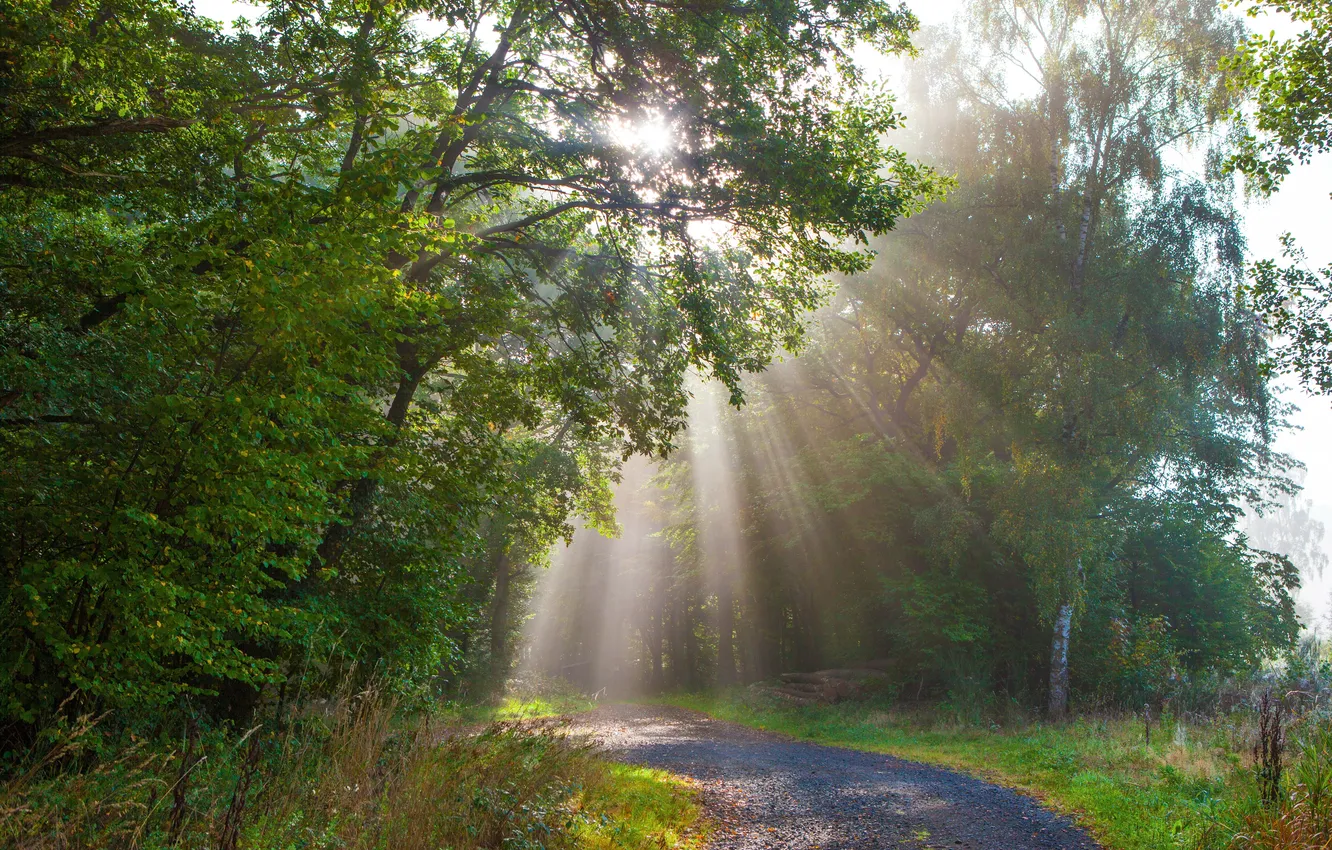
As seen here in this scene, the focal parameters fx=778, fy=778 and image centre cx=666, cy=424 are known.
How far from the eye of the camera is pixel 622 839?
625 centimetres

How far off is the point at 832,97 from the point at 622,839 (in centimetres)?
888

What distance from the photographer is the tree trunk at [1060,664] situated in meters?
17.9

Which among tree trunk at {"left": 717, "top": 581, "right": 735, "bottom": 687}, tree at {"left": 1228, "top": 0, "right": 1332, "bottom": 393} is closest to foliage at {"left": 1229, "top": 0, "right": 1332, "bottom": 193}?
→ tree at {"left": 1228, "top": 0, "right": 1332, "bottom": 393}

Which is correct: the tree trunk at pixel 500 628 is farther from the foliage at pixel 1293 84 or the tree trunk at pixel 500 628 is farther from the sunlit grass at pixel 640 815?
the foliage at pixel 1293 84

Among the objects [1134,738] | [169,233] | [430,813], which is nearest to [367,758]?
[430,813]

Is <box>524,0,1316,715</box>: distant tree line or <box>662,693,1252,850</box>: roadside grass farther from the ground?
<box>524,0,1316,715</box>: distant tree line

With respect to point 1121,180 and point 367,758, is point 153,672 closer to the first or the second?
point 367,758

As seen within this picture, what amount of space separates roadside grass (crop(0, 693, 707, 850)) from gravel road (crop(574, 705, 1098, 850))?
3.39 ft

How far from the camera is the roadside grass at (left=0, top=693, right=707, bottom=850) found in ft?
11.9

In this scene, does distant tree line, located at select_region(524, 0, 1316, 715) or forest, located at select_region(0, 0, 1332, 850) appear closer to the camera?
forest, located at select_region(0, 0, 1332, 850)

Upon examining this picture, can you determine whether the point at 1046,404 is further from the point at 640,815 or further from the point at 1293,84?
the point at 640,815

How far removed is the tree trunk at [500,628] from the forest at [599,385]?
1.40ft

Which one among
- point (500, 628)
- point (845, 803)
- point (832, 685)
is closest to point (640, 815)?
point (845, 803)

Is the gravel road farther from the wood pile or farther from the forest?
the wood pile
